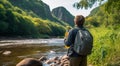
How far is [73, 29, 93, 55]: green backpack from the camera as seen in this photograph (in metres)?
6.98

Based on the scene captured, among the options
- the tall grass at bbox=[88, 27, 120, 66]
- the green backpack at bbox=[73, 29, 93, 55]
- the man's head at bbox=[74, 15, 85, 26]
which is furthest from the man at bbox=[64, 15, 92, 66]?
the tall grass at bbox=[88, 27, 120, 66]

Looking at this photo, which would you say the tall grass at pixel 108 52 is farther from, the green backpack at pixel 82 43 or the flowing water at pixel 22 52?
the flowing water at pixel 22 52

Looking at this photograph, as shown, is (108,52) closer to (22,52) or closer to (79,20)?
(79,20)

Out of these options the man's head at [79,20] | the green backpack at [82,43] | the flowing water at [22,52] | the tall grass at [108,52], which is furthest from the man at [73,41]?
the flowing water at [22,52]

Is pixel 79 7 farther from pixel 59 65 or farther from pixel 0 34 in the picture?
pixel 0 34

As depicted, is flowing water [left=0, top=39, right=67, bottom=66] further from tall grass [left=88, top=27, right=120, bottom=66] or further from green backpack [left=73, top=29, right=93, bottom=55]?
green backpack [left=73, top=29, right=93, bottom=55]

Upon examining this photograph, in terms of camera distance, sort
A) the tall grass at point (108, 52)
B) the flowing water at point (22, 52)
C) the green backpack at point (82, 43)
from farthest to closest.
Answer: the flowing water at point (22, 52) → the tall grass at point (108, 52) → the green backpack at point (82, 43)

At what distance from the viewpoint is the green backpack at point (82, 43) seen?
698 centimetres

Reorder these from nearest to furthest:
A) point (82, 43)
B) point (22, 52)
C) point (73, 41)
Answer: point (82, 43) < point (73, 41) < point (22, 52)

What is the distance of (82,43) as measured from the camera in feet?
22.9

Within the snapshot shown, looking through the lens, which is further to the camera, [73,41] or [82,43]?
[73,41]

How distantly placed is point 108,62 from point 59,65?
782 cm

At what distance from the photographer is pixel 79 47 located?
701cm

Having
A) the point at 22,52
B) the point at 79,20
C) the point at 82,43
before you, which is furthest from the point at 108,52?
the point at 22,52
